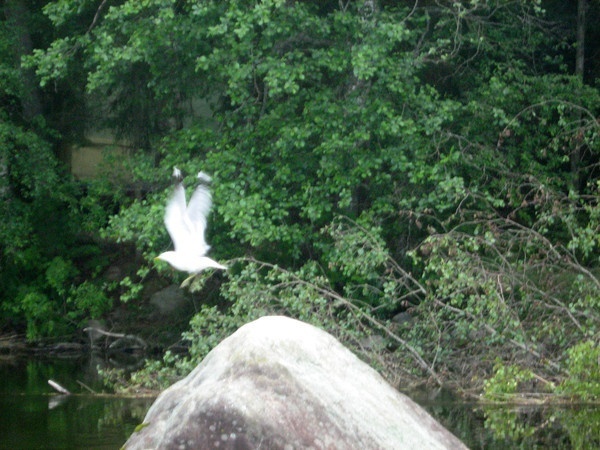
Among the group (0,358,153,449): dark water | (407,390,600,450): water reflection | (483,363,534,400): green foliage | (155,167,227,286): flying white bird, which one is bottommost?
(0,358,153,449): dark water

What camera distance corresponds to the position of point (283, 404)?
5461 mm

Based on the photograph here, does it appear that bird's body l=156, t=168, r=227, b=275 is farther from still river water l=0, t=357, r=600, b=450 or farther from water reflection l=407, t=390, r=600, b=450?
water reflection l=407, t=390, r=600, b=450

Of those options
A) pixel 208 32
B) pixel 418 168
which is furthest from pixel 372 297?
pixel 208 32

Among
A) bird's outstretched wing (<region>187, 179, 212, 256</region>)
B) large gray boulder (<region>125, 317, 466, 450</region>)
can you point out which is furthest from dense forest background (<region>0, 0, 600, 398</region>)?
large gray boulder (<region>125, 317, 466, 450</region>)

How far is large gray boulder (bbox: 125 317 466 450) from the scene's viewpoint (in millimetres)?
5336

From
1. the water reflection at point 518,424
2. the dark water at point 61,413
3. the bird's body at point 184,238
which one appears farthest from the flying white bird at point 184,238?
the water reflection at point 518,424

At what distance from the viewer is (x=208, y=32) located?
1140cm

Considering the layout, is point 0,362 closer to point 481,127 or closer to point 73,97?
point 73,97

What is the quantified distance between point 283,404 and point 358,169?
6.39m

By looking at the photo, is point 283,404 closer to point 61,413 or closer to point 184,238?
point 184,238

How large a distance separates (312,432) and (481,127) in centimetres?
830

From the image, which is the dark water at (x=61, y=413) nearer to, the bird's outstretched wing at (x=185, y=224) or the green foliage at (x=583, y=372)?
the bird's outstretched wing at (x=185, y=224)

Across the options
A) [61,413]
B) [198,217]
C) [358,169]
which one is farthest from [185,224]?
[358,169]

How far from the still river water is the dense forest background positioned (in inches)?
12.0
